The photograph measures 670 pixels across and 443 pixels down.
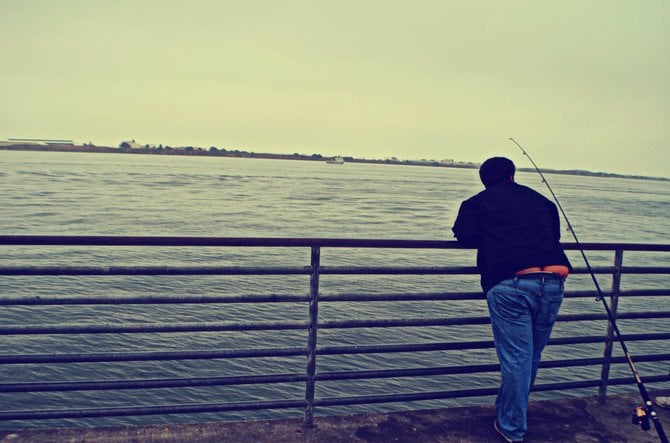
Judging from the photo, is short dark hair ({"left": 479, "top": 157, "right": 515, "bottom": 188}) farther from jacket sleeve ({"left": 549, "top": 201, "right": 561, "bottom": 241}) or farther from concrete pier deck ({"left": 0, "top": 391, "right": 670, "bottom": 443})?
concrete pier deck ({"left": 0, "top": 391, "right": 670, "bottom": 443})

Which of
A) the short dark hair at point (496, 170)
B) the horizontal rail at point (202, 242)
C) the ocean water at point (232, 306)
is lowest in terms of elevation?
the ocean water at point (232, 306)

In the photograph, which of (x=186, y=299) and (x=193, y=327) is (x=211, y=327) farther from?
(x=186, y=299)

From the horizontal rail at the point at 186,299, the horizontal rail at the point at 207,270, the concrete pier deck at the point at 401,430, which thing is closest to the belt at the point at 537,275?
the horizontal rail at the point at 207,270

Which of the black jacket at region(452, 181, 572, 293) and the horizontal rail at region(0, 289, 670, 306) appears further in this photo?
the black jacket at region(452, 181, 572, 293)

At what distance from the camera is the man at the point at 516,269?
3.38 m

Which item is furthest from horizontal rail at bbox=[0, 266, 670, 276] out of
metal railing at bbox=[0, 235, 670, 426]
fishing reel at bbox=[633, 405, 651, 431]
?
fishing reel at bbox=[633, 405, 651, 431]

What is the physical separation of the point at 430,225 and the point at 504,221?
32.7 meters

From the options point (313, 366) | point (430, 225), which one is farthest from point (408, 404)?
point (430, 225)

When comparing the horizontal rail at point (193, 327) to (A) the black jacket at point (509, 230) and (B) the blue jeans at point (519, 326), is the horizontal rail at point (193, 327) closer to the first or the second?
(B) the blue jeans at point (519, 326)

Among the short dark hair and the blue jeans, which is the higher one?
the short dark hair

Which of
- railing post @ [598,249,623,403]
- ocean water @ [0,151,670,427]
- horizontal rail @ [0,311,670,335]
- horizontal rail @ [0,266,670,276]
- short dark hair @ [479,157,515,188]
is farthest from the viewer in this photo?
ocean water @ [0,151,670,427]

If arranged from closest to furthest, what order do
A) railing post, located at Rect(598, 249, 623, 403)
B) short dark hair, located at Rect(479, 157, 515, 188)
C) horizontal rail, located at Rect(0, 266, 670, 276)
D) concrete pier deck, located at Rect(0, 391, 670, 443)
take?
1. horizontal rail, located at Rect(0, 266, 670, 276)
2. concrete pier deck, located at Rect(0, 391, 670, 443)
3. short dark hair, located at Rect(479, 157, 515, 188)
4. railing post, located at Rect(598, 249, 623, 403)

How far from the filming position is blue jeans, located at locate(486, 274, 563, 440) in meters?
3.39

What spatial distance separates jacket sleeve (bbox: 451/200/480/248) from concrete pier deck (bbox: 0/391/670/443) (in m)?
1.29
